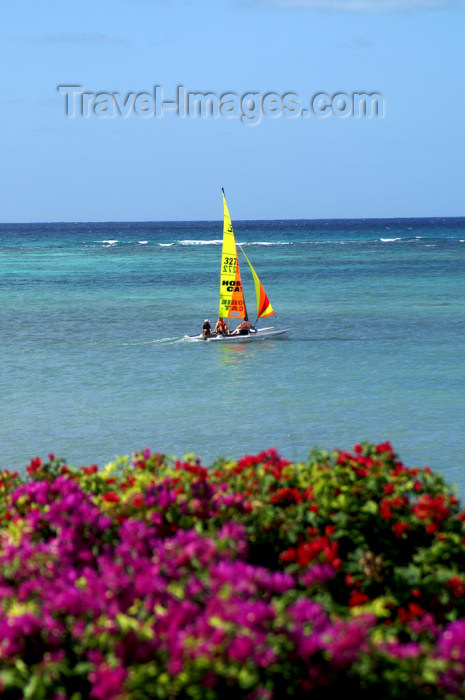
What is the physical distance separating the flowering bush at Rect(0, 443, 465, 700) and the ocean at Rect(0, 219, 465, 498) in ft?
25.5

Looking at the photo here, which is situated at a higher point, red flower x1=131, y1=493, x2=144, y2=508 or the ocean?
red flower x1=131, y1=493, x2=144, y2=508

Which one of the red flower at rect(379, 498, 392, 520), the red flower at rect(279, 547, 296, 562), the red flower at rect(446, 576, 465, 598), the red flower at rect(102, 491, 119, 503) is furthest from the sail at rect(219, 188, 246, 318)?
the red flower at rect(446, 576, 465, 598)

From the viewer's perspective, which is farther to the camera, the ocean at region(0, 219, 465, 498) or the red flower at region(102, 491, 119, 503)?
the ocean at region(0, 219, 465, 498)

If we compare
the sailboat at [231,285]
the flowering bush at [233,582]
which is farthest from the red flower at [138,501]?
the sailboat at [231,285]

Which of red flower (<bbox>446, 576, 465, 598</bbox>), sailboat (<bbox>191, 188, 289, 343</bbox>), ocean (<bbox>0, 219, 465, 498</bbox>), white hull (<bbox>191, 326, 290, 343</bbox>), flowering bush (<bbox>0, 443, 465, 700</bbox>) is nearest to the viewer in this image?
flowering bush (<bbox>0, 443, 465, 700</bbox>)

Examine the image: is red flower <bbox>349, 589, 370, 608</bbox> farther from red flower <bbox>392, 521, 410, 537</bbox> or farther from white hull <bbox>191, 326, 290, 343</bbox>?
white hull <bbox>191, 326, 290, 343</bbox>

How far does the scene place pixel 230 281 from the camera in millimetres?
39188

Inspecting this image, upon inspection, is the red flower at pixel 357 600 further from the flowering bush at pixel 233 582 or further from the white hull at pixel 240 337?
the white hull at pixel 240 337

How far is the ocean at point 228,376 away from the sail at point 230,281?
2633 millimetres

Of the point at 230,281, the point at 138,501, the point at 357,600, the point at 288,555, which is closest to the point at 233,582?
the point at 357,600

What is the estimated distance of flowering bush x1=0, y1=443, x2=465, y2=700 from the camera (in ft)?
16.7

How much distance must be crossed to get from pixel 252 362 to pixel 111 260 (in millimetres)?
82969

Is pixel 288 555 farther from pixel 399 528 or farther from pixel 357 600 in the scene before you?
pixel 399 528

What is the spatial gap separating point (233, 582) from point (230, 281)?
1336 inches
